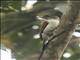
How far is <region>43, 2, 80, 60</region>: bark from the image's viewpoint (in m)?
1.64

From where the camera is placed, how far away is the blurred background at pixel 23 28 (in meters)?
1.70

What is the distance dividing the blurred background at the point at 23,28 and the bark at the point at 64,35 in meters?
0.05

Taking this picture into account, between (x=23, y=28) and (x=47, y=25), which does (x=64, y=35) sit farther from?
(x=23, y=28)

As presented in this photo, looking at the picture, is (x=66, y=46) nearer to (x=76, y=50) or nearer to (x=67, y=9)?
(x=76, y=50)

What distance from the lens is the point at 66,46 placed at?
65.4 inches

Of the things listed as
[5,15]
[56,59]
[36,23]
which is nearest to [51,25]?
[36,23]

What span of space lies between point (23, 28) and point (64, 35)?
0.36m

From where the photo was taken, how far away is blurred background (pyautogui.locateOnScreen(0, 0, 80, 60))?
1695 mm

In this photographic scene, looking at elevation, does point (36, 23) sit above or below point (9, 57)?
above

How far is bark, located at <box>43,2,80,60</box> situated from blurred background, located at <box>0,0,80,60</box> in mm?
49

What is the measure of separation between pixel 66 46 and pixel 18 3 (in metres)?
0.56

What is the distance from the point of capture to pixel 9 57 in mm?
1703

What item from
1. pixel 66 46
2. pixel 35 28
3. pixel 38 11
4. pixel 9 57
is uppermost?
pixel 38 11

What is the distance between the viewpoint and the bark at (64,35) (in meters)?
1.64
